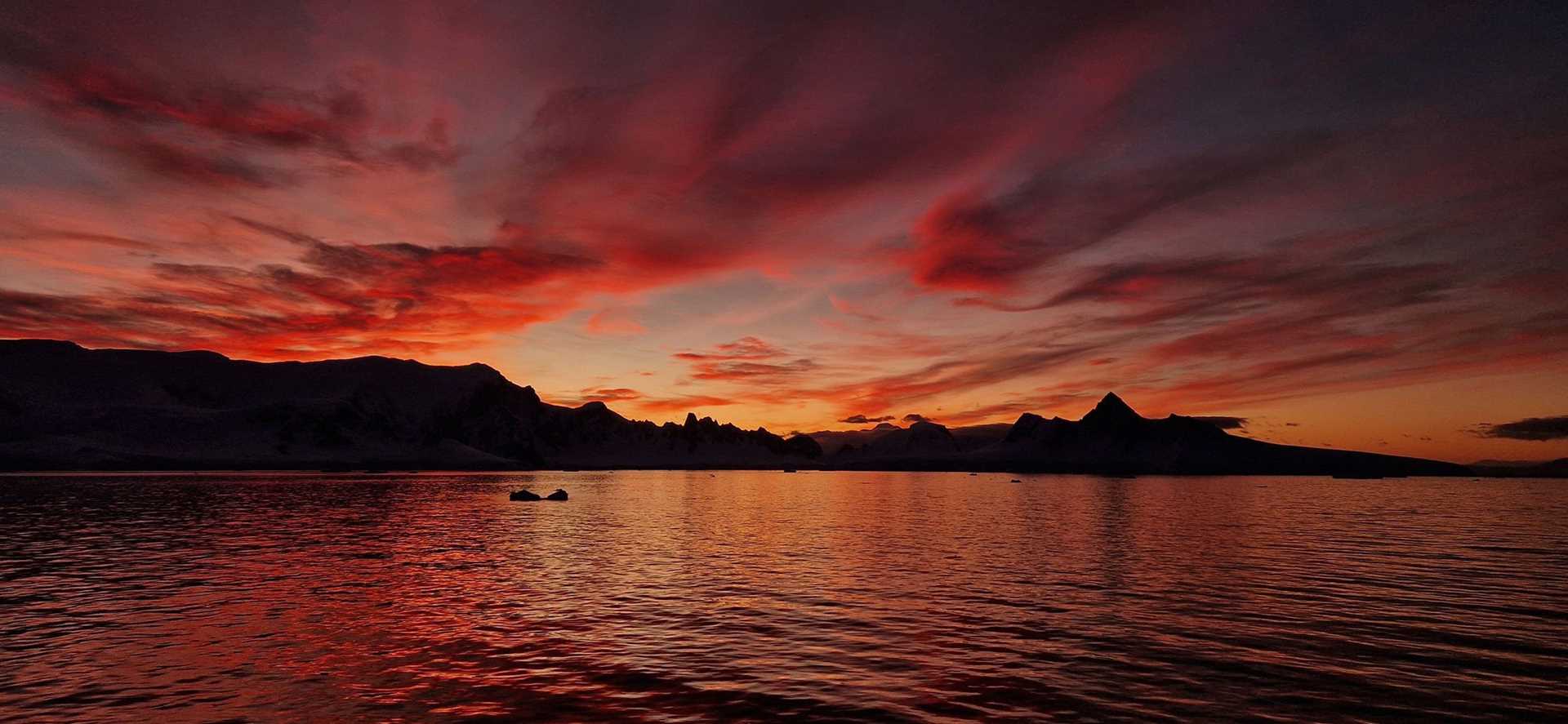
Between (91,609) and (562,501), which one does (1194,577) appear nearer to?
(91,609)

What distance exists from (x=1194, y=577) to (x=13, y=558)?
217 feet

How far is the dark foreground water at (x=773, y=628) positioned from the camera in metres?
18.8

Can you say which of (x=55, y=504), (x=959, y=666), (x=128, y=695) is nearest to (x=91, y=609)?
(x=128, y=695)

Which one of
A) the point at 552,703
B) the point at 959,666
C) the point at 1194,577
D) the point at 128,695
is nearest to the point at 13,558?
the point at 128,695

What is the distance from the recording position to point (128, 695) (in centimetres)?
1905

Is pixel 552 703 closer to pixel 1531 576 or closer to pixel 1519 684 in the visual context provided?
pixel 1519 684

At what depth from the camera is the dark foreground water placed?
742 inches

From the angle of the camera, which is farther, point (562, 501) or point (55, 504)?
point (562, 501)

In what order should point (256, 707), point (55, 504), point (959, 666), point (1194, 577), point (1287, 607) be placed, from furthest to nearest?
1. point (55, 504)
2. point (1194, 577)
3. point (1287, 607)
4. point (959, 666)
5. point (256, 707)

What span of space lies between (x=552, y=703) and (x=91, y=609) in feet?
79.1

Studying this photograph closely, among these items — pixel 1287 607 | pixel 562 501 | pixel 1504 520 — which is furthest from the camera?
pixel 562 501

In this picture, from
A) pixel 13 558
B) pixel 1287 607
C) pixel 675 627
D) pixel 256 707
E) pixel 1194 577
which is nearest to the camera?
pixel 256 707

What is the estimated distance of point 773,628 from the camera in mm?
27875

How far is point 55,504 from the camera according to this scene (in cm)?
9938
